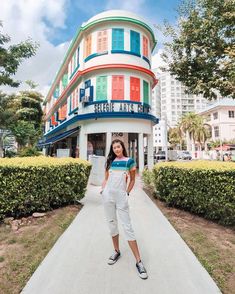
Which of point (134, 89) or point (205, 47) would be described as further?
Result: point (134, 89)

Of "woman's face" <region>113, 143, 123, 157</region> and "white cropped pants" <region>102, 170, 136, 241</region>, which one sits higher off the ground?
"woman's face" <region>113, 143, 123, 157</region>

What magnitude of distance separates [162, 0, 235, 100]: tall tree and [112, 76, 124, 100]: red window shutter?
323 inches

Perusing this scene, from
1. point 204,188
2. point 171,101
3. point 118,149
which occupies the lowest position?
point 204,188

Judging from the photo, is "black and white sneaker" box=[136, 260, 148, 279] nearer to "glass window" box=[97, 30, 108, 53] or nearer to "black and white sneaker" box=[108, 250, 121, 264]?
"black and white sneaker" box=[108, 250, 121, 264]

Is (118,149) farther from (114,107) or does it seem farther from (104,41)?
(104,41)

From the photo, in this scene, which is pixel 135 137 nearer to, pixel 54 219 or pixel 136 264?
pixel 54 219

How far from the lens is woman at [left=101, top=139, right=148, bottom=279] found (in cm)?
326

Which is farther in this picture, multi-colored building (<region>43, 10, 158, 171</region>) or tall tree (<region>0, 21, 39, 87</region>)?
multi-colored building (<region>43, 10, 158, 171</region>)

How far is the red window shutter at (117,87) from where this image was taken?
15047mm

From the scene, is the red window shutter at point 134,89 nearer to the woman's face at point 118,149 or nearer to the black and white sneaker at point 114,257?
the woman's face at point 118,149

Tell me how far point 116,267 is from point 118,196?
1.09m

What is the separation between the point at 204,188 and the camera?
5.48 m

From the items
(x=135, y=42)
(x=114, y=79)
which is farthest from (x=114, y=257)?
(x=135, y=42)

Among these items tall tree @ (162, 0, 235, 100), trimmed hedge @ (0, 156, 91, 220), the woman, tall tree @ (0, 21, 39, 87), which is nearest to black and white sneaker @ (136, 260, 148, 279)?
the woman
